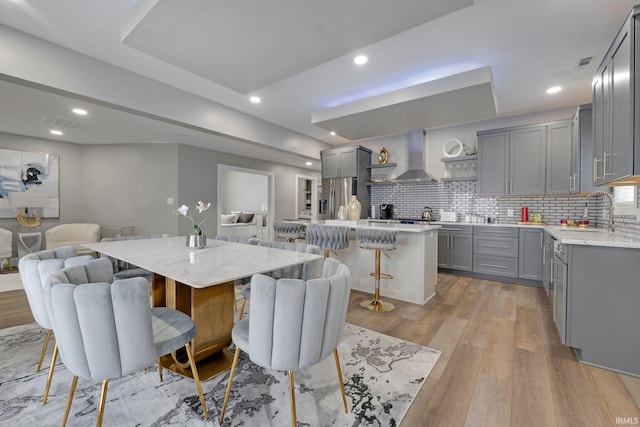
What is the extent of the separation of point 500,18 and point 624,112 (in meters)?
1.14

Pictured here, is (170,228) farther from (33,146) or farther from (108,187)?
(33,146)

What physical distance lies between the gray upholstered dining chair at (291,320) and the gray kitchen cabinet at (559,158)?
14.4 feet

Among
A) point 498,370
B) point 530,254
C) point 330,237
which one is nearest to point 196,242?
point 330,237

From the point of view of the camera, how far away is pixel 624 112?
1732mm

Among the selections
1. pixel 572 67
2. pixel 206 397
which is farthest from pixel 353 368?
pixel 572 67

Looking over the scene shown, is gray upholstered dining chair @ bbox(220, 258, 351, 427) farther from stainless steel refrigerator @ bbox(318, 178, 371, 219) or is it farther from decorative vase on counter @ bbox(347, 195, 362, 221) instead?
stainless steel refrigerator @ bbox(318, 178, 371, 219)

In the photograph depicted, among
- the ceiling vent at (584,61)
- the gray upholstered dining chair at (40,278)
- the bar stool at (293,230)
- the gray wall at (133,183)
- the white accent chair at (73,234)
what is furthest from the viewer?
the gray wall at (133,183)

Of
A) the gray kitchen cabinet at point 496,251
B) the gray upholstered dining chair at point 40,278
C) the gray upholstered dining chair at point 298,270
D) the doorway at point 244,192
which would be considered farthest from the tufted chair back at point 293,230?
the doorway at point 244,192

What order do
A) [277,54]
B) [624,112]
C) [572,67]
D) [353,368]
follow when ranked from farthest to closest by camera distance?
[572,67]
[277,54]
[353,368]
[624,112]

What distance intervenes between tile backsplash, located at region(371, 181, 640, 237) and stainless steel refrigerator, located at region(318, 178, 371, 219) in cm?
37

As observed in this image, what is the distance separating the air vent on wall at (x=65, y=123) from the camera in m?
3.90

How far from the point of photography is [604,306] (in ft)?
6.23

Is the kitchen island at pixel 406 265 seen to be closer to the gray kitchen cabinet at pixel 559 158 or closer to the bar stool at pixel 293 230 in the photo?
the bar stool at pixel 293 230

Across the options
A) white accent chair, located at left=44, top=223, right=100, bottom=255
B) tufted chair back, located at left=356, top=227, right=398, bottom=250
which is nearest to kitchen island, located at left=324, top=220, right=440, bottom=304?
tufted chair back, located at left=356, top=227, right=398, bottom=250
